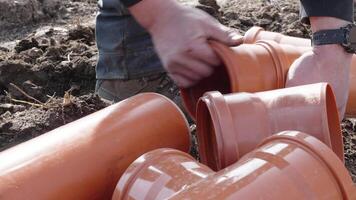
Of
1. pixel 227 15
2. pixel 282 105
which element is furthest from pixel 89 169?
pixel 227 15

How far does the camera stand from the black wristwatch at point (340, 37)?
1.85 m

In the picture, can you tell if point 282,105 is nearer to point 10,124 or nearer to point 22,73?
point 10,124

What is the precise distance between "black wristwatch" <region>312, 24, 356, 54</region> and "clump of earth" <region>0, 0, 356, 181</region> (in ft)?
1.18

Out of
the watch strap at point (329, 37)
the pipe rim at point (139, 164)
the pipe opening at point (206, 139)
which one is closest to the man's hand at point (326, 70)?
the watch strap at point (329, 37)

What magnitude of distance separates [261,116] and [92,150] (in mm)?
399

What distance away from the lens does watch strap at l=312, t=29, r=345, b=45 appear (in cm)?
185

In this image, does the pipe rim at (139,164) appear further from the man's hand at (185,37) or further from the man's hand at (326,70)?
the man's hand at (326,70)

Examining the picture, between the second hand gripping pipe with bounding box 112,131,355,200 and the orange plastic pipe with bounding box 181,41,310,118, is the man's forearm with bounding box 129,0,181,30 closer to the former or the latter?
the orange plastic pipe with bounding box 181,41,310,118

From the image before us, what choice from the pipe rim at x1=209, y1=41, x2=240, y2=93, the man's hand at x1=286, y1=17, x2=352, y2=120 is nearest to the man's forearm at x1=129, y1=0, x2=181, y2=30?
the pipe rim at x1=209, y1=41, x2=240, y2=93

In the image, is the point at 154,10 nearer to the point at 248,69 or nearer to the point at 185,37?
the point at 185,37

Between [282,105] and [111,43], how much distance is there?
40.1 inches

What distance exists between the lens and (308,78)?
1.80 metres

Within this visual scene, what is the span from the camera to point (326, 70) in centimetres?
182

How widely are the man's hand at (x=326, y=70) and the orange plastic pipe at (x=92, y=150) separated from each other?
15.0 inches
